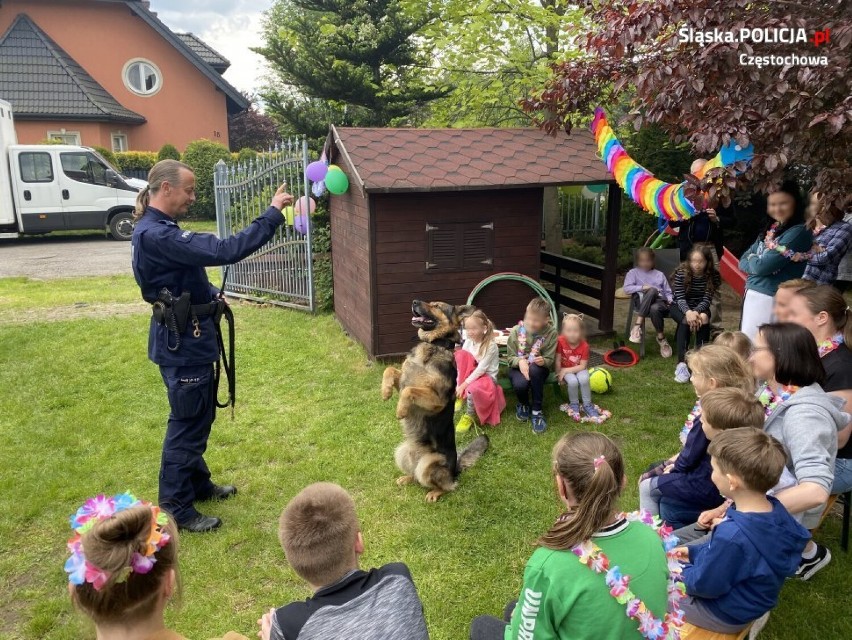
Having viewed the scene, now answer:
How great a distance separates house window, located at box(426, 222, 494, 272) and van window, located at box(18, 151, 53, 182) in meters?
13.6

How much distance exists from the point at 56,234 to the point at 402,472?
17283 mm

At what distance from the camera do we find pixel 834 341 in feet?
11.4

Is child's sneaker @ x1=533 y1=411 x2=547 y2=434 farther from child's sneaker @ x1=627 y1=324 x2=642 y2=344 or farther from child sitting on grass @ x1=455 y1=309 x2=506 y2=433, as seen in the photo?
child's sneaker @ x1=627 y1=324 x2=642 y2=344

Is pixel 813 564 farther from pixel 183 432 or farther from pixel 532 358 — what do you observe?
pixel 183 432

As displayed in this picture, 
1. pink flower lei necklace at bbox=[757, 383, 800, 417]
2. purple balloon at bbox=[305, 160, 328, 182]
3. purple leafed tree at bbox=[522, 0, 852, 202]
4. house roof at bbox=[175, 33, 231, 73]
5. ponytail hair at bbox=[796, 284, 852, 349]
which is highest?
house roof at bbox=[175, 33, 231, 73]

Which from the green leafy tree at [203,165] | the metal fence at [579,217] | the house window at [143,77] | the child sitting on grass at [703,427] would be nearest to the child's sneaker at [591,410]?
the child sitting on grass at [703,427]

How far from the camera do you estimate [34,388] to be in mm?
6691

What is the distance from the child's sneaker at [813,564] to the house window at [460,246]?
181 inches

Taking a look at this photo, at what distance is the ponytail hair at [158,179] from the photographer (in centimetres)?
385

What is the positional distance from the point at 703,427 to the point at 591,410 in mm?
2903

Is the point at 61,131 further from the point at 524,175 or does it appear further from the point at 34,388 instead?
the point at 524,175

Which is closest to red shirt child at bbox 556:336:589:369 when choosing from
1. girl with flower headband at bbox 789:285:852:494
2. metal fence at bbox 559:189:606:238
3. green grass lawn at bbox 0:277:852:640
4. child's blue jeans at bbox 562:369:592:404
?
child's blue jeans at bbox 562:369:592:404

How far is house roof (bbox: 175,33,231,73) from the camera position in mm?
26234

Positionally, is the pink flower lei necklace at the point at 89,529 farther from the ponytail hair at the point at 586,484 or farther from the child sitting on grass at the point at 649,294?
the child sitting on grass at the point at 649,294
